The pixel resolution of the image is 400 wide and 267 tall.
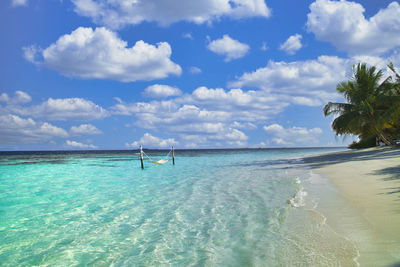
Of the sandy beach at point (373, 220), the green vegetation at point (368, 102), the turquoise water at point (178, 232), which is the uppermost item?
the green vegetation at point (368, 102)

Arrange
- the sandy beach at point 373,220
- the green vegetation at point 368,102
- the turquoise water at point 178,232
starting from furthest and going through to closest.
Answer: the green vegetation at point 368,102
the turquoise water at point 178,232
the sandy beach at point 373,220

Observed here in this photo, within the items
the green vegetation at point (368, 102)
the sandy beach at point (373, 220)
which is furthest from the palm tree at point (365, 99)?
the sandy beach at point (373, 220)

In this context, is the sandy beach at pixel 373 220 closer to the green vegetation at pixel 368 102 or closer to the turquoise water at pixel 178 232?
the turquoise water at pixel 178 232

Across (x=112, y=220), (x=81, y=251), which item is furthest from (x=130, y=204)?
(x=81, y=251)

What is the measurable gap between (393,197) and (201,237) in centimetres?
558

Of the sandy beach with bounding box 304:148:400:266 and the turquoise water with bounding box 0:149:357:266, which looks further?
the turquoise water with bounding box 0:149:357:266

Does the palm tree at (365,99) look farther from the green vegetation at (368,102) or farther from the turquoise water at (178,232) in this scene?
the turquoise water at (178,232)

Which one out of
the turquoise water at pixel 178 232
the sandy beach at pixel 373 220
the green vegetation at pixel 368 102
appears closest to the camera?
the sandy beach at pixel 373 220

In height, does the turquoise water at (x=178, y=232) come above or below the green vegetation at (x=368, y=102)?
below


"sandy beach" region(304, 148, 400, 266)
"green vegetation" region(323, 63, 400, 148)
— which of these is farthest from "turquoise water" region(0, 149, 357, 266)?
"green vegetation" region(323, 63, 400, 148)

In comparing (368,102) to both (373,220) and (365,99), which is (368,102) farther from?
(373,220)

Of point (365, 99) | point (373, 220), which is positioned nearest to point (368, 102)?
point (365, 99)

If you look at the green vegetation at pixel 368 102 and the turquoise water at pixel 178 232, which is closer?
the turquoise water at pixel 178 232

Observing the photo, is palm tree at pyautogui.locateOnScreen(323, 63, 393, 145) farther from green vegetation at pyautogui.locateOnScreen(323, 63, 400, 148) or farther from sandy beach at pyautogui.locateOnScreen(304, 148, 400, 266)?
sandy beach at pyautogui.locateOnScreen(304, 148, 400, 266)
